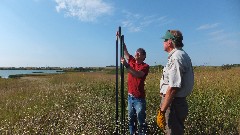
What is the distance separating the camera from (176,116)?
4.32 metres

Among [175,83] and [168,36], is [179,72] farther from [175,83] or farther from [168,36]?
[168,36]

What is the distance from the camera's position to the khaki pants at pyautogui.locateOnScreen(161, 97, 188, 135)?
14.1 ft

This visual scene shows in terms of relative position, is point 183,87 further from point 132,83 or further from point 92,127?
point 92,127

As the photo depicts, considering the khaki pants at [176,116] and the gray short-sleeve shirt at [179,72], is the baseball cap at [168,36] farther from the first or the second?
the khaki pants at [176,116]

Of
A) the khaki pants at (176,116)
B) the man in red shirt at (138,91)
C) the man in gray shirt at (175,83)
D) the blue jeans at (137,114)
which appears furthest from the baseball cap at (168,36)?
the blue jeans at (137,114)

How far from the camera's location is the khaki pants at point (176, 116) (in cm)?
429

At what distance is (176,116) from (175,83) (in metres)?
0.51

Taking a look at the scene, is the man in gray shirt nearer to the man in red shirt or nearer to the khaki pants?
the khaki pants

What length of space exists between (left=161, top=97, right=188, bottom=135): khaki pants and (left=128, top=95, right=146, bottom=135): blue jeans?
1.63 meters

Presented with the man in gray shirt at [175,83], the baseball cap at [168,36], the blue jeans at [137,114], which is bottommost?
the blue jeans at [137,114]

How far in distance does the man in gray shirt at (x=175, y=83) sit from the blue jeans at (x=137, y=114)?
5.13ft

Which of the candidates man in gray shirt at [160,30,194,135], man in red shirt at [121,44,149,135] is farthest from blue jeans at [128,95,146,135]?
man in gray shirt at [160,30,194,135]

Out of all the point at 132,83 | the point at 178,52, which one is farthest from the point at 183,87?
the point at 132,83

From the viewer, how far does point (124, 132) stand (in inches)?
242
